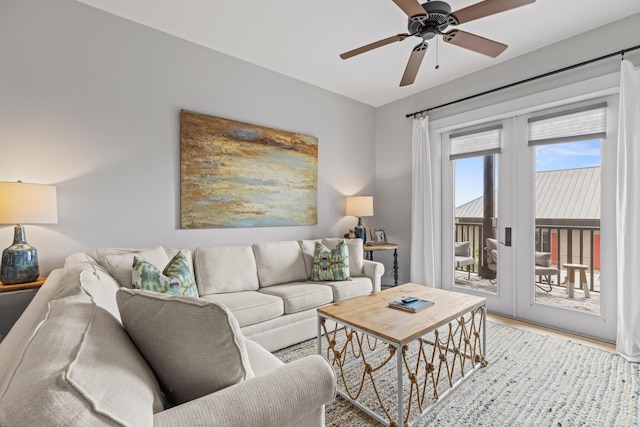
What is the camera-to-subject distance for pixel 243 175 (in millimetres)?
3291

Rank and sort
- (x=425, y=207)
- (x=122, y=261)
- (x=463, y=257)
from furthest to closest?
1. (x=425, y=207)
2. (x=463, y=257)
3. (x=122, y=261)

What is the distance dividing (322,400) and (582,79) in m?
3.56

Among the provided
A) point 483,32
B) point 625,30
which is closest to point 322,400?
point 483,32

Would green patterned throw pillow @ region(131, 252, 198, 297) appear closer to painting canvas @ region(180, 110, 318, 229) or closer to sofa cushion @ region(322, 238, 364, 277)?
painting canvas @ region(180, 110, 318, 229)

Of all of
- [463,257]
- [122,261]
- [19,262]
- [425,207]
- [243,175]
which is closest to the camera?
[19,262]

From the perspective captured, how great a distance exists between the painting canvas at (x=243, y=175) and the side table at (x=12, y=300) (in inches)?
46.9

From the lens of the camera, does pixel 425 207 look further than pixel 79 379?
Yes

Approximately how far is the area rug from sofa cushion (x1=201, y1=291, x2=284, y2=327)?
379mm

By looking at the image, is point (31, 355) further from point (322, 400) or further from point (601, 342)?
point (601, 342)

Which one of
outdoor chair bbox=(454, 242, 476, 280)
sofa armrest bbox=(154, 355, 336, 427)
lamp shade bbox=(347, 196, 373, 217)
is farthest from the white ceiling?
sofa armrest bbox=(154, 355, 336, 427)

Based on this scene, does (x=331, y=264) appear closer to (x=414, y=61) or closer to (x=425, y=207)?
(x=425, y=207)

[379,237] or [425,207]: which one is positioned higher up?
[425,207]

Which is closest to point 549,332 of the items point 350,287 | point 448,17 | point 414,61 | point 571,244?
point 571,244

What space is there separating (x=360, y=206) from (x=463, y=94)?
188 centimetres
